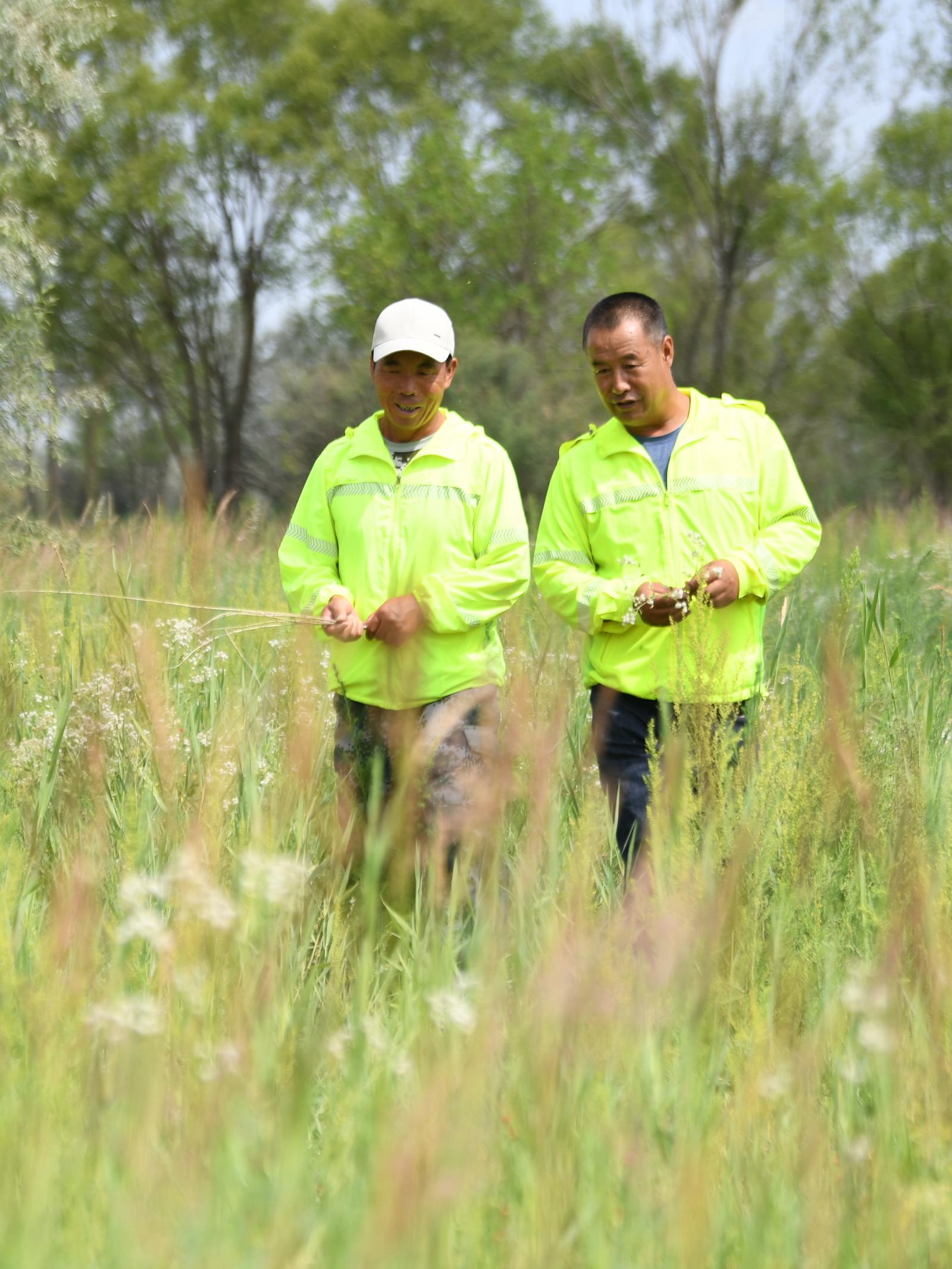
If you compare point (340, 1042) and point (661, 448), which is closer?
point (340, 1042)

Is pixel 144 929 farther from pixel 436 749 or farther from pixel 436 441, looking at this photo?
pixel 436 441

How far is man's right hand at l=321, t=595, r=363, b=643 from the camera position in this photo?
2979 mm

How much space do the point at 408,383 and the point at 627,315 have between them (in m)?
0.55

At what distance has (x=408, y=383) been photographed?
3.21 m

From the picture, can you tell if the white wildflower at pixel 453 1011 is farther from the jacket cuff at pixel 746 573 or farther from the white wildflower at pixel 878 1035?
the jacket cuff at pixel 746 573

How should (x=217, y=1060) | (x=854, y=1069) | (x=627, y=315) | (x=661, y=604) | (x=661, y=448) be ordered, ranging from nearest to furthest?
(x=217, y=1060), (x=854, y=1069), (x=661, y=604), (x=627, y=315), (x=661, y=448)

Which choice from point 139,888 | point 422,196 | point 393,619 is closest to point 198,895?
point 139,888

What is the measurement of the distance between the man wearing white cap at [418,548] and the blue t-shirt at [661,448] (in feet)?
1.15

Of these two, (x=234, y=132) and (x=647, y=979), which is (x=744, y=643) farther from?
(x=234, y=132)

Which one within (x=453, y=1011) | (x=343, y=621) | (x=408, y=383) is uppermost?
(x=408, y=383)

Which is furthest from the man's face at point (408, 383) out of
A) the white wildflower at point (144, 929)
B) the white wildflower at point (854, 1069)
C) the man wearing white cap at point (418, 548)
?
the white wildflower at point (144, 929)

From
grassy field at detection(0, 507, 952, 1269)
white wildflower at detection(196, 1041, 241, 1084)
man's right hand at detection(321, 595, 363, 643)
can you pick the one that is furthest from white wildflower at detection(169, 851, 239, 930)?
man's right hand at detection(321, 595, 363, 643)

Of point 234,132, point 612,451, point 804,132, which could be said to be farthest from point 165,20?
point 612,451

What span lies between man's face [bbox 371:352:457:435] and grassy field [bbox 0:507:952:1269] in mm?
851
